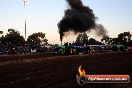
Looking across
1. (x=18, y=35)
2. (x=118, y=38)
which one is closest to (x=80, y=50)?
(x=18, y=35)

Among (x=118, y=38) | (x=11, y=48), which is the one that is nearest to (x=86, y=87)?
(x=11, y=48)

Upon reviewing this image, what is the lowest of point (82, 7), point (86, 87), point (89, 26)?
point (86, 87)

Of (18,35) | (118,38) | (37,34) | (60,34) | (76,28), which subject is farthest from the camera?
(118,38)

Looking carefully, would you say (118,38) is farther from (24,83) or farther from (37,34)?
(24,83)

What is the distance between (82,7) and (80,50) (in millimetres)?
12250

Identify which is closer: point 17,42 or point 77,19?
point 77,19

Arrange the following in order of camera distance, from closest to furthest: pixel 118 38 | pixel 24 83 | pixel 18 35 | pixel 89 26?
pixel 24 83, pixel 89 26, pixel 18 35, pixel 118 38

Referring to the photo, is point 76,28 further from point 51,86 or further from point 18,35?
point 18,35

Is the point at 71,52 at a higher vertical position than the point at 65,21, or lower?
lower

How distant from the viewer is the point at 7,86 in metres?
12.8

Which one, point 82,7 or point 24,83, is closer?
point 24,83

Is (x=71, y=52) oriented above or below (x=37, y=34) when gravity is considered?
below

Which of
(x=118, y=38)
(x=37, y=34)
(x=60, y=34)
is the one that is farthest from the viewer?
(x=118, y=38)

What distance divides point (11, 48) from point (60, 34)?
1091cm
